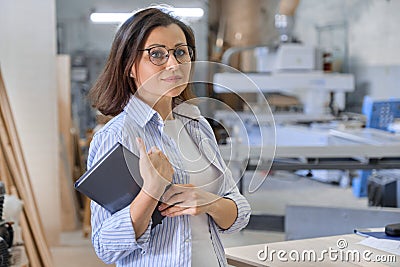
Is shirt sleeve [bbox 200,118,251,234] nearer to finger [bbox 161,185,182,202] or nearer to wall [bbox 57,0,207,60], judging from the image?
finger [bbox 161,185,182,202]

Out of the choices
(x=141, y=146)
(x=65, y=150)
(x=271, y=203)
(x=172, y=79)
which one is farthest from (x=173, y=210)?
(x=271, y=203)

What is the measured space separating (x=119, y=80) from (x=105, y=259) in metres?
0.39

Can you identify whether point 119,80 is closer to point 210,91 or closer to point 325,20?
point 210,91

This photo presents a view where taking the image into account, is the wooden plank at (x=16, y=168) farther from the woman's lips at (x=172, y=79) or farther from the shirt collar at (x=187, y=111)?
the woman's lips at (x=172, y=79)

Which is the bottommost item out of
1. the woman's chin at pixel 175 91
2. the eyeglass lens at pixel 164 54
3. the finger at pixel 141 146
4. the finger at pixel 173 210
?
the finger at pixel 173 210

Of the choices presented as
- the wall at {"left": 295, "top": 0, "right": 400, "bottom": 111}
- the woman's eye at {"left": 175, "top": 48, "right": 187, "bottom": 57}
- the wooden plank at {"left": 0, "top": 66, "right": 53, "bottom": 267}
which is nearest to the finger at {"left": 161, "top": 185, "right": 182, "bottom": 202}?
the woman's eye at {"left": 175, "top": 48, "right": 187, "bottom": 57}

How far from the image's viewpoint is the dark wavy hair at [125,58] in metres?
1.29

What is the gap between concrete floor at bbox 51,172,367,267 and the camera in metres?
4.79

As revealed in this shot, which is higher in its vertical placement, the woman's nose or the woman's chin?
the woman's nose

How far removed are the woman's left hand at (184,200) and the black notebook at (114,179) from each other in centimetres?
3

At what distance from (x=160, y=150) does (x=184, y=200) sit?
114 millimetres

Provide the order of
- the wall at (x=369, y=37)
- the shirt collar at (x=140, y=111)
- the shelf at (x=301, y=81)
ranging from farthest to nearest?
the wall at (x=369, y=37) → the shelf at (x=301, y=81) → the shirt collar at (x=140, y=111)

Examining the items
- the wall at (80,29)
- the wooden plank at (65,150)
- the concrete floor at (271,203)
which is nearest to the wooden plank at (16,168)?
the concrete floor at (271,203)

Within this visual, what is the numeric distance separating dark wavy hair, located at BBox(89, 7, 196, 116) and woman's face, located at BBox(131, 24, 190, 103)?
15mm
